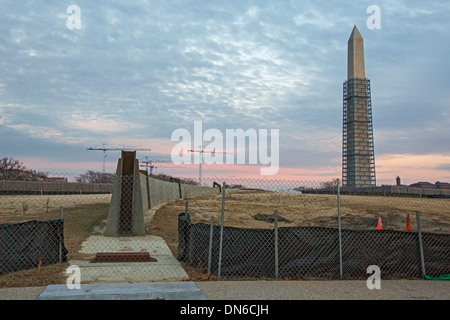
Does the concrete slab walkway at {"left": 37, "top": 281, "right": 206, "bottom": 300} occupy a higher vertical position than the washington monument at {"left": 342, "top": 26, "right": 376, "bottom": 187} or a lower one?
lower

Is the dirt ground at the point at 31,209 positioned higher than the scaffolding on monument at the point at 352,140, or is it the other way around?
the scaffolding on monument at the point at 352,140

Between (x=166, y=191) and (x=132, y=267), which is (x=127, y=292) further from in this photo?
(x=166, y=191)

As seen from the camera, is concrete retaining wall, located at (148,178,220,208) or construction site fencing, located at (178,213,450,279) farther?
concrete retaining wall, located at (148,178,220,208)

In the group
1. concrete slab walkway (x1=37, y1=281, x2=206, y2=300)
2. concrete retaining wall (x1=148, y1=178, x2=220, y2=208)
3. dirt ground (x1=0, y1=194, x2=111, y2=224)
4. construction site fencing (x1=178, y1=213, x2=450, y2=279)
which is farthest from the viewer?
concrete retaining wall (x1=148, y1=178, x2=220, y2=208)

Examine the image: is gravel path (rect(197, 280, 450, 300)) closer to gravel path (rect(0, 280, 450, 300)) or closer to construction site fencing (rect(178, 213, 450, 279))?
gravel path (rect(0, 280, 450, 300))

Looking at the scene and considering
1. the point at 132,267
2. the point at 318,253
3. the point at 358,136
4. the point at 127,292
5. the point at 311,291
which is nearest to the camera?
the point at 127,292

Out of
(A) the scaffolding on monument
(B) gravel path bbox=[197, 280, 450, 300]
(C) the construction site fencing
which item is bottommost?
(B) gravel path bbox=[197, 280, 450, 300]

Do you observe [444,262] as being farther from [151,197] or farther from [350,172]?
[350,172]

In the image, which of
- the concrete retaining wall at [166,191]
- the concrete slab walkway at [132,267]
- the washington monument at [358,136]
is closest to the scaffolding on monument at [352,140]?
the washington monument at [358,136]

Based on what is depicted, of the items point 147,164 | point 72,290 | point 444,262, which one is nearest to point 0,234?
point 72,290

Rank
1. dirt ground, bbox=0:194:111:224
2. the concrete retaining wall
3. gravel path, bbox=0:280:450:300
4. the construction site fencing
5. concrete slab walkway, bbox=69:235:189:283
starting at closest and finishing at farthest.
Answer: gravel path, bbox=0:280:450:300 < concrete slab walkway, bbox=69:235:189:283 < the construction site fencing < dirt ground, bbox=0:194:111:224 < the concrete retaining wall

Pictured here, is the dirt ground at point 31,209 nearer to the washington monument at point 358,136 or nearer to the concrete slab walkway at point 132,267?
the concrete slab walkway at point 132,267

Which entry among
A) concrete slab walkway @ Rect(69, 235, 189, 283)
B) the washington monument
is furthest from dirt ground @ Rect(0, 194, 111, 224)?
the washington monument

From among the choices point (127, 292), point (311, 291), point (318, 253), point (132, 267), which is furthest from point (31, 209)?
point (311, 291)
